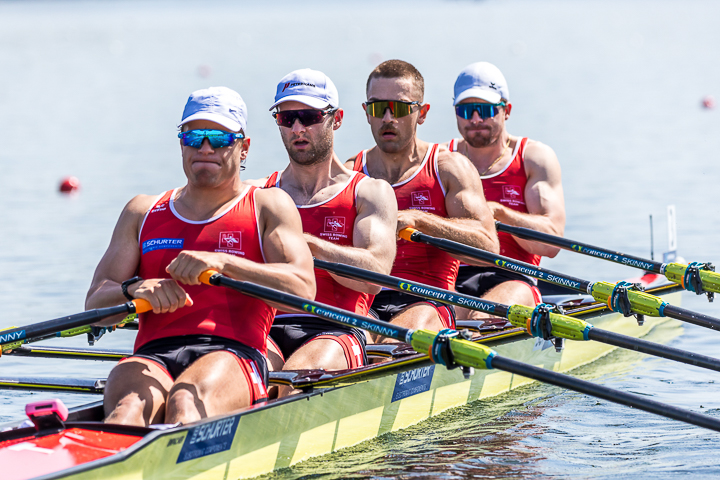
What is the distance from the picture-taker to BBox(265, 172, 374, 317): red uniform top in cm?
634

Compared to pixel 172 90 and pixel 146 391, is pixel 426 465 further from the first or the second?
pixel 172 90

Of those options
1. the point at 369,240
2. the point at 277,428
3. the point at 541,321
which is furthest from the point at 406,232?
the point at 277,428

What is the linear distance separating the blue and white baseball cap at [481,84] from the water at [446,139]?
2.49 m

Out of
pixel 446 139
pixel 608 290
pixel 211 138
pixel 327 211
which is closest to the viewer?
pixel 211 138

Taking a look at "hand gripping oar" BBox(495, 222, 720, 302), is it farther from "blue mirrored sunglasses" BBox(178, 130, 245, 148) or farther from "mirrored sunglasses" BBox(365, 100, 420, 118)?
"blue mirrored sunglasses" BBox(178, 130, 245, 148)

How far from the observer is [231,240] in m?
5.10

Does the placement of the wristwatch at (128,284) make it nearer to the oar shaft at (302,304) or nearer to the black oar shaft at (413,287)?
the oar shaft at (302,304)

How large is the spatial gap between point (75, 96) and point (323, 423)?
33.3m

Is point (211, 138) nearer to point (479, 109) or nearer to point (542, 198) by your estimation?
point (479, 109)

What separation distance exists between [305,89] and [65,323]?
221cm

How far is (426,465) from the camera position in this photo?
5883 mm

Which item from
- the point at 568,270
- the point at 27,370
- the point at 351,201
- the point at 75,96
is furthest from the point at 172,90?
the point at 351,201

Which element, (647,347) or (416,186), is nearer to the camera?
(647,347)

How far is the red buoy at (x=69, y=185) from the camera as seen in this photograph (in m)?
18.3
